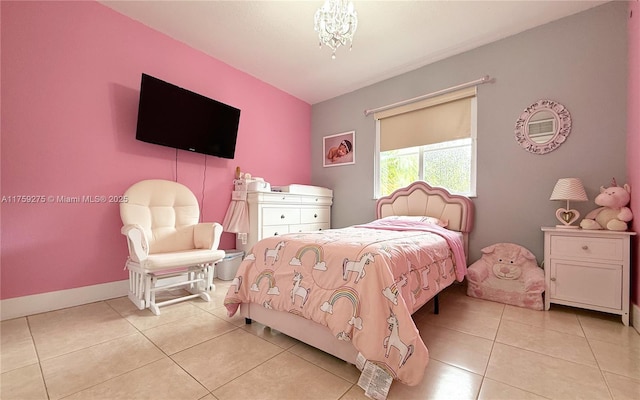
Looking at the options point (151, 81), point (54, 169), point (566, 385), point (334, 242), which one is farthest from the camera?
point (151, 81)

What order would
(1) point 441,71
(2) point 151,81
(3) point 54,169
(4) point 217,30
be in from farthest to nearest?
(1) point 441,71 < (4) point 217,30 < (2) point 151,81 < (3) point 54,169

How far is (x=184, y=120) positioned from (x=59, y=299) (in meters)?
2.07

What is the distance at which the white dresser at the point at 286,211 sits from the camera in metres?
3.31

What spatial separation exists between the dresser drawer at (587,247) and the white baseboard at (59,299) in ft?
13.8

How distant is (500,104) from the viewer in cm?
285

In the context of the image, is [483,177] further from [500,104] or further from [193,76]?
[193,76]

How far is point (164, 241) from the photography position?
8.37 ft

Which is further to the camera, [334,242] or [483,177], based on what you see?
[483,177]

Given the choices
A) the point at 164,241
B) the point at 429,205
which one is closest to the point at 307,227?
the point at 429,205

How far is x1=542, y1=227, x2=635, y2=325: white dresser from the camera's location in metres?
2.00

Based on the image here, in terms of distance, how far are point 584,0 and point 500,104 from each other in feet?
3.31

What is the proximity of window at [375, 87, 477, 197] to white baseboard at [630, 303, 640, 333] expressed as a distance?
5.04 feet

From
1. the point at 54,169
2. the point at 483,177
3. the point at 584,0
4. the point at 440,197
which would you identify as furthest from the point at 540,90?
the point at 54,169

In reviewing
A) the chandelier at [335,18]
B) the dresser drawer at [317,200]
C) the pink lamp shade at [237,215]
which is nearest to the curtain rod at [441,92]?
the dresser drawer at [317,200]
